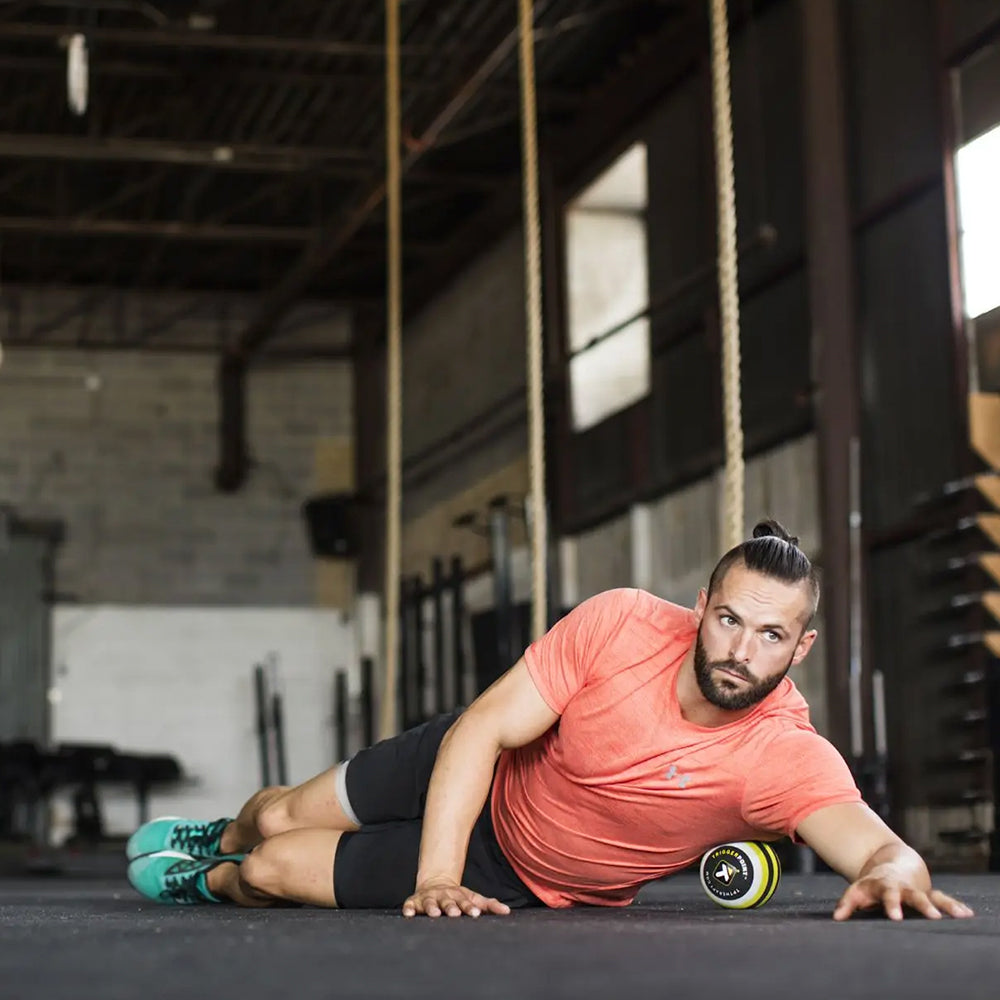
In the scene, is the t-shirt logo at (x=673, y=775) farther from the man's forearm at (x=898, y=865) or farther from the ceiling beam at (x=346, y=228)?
the ceiling beam at (x=346, y=228)

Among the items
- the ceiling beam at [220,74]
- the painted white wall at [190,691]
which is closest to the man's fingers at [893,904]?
the ceiling beam at [220,74]

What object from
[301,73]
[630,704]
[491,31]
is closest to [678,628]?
[630,704]

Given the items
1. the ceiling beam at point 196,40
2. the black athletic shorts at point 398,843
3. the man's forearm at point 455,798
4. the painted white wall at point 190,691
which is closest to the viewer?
the man's forearm at point 455,798

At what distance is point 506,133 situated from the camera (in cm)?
1205

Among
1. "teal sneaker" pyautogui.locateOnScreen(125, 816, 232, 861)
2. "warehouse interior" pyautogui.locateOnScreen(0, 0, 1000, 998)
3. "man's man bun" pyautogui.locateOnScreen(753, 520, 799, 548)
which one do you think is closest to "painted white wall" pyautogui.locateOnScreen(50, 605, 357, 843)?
"warehouse interior" pyautogui.locateOnScreen(0, 0, 1000, 998)

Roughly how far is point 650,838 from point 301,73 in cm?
857

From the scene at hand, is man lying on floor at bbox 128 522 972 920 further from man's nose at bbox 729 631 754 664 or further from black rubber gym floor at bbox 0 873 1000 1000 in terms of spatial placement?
black rubber gym floor at bbox 0 873 1000 1000

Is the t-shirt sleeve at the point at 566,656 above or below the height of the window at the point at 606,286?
Answer: below

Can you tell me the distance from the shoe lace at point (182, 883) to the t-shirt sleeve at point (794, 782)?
1.19 m

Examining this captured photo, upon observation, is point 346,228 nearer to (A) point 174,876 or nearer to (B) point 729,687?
(A) point 174,876

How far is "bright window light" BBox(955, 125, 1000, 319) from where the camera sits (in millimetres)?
7078

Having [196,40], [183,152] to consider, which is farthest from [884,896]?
[183,152]

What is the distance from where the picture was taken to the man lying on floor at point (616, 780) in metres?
2.61

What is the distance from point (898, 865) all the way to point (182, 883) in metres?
1.50
